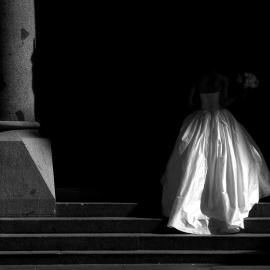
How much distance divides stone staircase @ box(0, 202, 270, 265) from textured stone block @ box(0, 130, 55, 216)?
0.22m

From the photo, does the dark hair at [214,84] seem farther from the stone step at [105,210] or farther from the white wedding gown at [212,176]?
the stone step at [105,210]

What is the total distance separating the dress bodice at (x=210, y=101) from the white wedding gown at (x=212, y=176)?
1.6 inches

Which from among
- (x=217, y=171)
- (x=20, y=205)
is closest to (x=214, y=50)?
(x=217, y=171)

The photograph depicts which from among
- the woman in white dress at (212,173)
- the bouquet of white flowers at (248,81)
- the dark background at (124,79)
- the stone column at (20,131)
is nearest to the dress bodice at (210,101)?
the woman in white dress at (212,173)

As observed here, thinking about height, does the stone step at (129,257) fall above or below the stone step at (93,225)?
below

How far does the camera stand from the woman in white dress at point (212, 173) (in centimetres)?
1140

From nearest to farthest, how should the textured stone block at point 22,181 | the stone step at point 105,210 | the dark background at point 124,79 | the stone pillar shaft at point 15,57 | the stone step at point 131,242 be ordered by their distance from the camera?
the stone step at point 131,242 < the textured stone block at point 22,181 < the stone step at point 105,210 < the stone pillar shaft at point 15,57 < the dark background at point 124,79

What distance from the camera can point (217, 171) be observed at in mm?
11703

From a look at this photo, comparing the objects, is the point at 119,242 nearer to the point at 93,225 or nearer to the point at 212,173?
the point at 93,225

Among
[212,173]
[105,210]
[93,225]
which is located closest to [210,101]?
[212,173]

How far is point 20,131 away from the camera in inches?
469

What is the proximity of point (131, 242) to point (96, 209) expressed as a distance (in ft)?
2.86

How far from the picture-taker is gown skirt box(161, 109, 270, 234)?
1140 cm

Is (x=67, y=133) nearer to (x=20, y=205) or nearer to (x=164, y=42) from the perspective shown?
(x=164, y=42)
